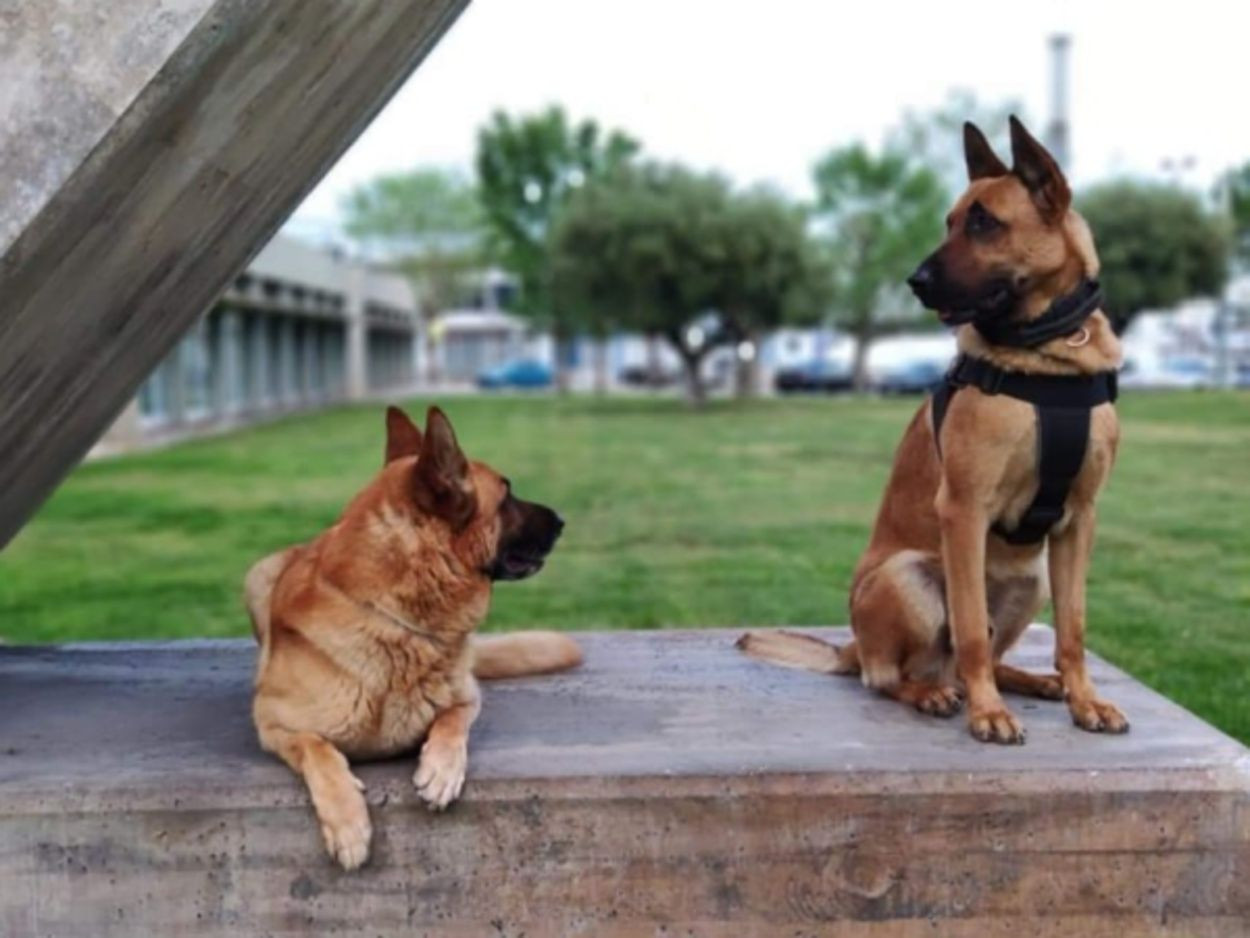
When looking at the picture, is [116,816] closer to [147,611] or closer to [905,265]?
[147,611]

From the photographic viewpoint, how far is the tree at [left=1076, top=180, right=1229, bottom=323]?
45.8 m

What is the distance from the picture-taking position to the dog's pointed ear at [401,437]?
13.9 feet

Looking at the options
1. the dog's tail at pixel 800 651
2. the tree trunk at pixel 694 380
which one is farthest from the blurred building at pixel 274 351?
the dog's tail at pixel 800 651

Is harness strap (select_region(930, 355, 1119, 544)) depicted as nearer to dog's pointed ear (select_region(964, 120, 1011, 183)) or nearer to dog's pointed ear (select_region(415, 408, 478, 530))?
dog's pointed ear (select_region(964, 120, 1011, 183))

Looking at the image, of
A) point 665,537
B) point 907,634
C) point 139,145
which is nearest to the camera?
point 139,145

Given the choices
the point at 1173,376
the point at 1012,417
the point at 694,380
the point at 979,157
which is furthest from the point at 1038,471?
the point at 1173,376

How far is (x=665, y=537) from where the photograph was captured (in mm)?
13711

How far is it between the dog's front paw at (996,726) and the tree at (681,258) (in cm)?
3534

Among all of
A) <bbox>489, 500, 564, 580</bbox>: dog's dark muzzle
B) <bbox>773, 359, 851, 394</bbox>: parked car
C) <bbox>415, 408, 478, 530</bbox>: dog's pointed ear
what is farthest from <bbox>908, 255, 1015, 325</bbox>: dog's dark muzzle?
<bbox>773, 359, 851, 394</bbox>: parked car

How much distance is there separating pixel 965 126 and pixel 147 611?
7598 millimetres

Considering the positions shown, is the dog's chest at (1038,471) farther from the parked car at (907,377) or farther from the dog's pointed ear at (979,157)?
the parked car at (907,377)

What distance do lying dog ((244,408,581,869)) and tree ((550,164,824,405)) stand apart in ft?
117

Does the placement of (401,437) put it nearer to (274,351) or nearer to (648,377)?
(274,351)

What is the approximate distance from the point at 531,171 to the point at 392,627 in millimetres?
56836
